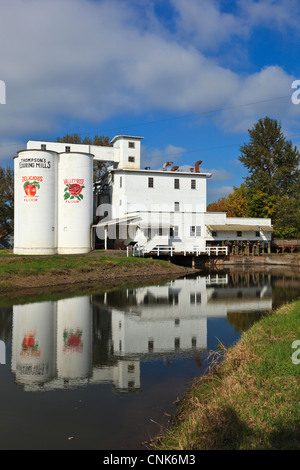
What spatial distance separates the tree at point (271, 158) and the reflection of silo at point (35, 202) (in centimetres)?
4213

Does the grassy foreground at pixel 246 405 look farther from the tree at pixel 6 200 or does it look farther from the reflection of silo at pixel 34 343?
the tree at pixel 6 200

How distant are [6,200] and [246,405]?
2282 inches

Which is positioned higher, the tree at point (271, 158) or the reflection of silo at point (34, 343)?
the tree at point (271, 158)

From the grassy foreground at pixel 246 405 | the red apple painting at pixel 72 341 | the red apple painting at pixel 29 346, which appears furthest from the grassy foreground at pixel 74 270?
the grassy foreground at pixel 246 405

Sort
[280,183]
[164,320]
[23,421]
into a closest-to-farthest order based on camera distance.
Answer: [23,421], [164,320], [280,183]

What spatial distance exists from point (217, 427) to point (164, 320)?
464 inches

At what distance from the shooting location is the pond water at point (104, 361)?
7559mm

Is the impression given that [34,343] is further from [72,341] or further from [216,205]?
[216,205]

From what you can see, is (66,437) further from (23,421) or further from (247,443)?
(247,443)

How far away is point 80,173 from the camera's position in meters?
38.7

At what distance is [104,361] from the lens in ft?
38.9

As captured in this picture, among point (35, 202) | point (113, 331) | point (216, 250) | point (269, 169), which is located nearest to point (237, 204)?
point (269, 169)

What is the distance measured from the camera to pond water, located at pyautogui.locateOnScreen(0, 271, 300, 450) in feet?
24.8

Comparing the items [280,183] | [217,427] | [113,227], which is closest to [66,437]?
[217,427]
